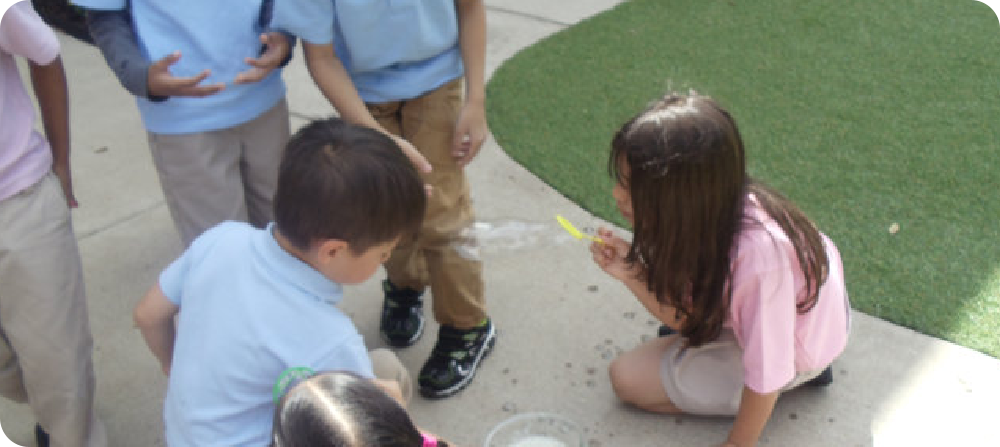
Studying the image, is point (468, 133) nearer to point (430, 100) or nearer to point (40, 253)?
point (430, 100)

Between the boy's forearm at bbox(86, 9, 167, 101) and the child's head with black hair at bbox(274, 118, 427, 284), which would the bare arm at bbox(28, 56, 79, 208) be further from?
the child's head with black hair at bbox(274, 118, 427, 284)

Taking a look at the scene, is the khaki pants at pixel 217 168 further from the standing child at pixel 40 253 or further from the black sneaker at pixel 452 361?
the black sneaker at pixel 452 361

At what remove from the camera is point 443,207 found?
2129 millimetres

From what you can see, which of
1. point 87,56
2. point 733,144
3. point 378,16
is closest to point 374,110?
point 378,16

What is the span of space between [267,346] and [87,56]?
12.0ft

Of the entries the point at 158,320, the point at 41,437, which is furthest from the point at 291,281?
the point at 41,437

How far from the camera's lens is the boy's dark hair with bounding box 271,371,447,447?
1138 millimetres

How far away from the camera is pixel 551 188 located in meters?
3.07

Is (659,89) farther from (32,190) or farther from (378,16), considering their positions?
(32,190)

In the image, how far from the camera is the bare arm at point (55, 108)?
190 centimetres

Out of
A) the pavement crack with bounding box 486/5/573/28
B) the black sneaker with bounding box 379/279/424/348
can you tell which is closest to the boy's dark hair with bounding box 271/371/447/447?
the black sneaker with bounding box 379/279/424/348

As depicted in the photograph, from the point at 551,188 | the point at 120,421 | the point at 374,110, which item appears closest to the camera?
the point at 374,110

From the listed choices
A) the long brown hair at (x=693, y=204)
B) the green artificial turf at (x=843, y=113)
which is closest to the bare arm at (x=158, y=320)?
the long brown hair at (x=693, y=204)

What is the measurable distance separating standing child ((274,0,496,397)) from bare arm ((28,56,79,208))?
0.47 meters
